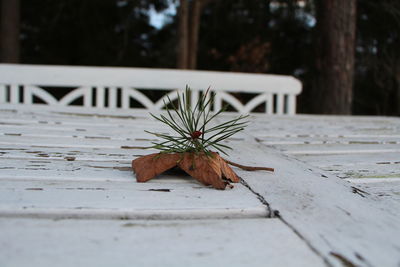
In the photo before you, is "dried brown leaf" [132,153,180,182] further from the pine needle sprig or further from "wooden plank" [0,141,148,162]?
"wooden plank" [0,141,148,162]

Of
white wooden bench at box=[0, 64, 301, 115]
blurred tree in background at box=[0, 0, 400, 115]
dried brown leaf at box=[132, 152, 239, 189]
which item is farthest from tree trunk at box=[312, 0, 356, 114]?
dried brown leaf at box=[132, 152, 239, 189]

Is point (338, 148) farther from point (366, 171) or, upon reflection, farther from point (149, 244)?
point (149, 244)

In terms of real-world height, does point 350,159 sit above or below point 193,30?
below

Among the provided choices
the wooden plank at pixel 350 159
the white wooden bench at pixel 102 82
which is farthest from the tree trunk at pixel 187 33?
the wooden plank at pixel 350 159

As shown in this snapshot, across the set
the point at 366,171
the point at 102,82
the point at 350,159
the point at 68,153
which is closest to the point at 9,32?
the point at 102,82

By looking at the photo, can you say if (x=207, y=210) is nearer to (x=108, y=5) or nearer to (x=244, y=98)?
(x=244, y=98)

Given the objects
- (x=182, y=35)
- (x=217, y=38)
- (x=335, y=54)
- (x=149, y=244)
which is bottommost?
(x=149, y=244)
